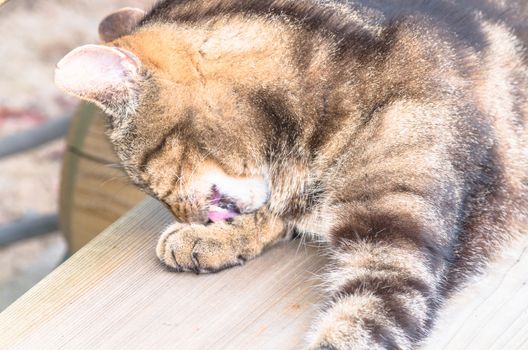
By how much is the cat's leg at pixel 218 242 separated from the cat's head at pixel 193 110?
49 millimetres

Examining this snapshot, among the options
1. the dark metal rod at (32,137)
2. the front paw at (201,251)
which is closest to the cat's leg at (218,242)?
the front paw at (201,251)

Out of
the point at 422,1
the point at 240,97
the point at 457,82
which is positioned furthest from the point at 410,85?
the point at 240,97

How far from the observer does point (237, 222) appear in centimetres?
197

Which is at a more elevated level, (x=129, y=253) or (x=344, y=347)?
(x=344, y=347)

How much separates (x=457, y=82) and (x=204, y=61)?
529 millimetres

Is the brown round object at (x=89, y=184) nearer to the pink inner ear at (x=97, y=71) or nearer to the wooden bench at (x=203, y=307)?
the wooden bench at (x=203, y=307)

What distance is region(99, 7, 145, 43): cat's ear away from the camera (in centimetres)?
216

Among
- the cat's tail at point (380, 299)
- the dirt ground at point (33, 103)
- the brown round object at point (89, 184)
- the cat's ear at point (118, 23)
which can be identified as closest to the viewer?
the cat's tail at point (380, 299)

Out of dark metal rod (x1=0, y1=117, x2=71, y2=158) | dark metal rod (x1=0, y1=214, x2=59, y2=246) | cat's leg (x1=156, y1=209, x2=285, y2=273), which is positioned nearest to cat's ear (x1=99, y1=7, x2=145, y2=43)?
cat's leg (x1=156, y1=209, x2=285, y2=273)

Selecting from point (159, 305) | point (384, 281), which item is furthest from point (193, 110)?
point (384, 281)

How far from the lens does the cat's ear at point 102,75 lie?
1.80m

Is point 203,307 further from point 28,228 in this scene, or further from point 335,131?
point 28,228

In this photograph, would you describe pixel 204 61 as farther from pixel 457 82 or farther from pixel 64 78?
pixel 457 82

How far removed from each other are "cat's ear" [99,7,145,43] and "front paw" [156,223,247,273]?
21.0 inches
